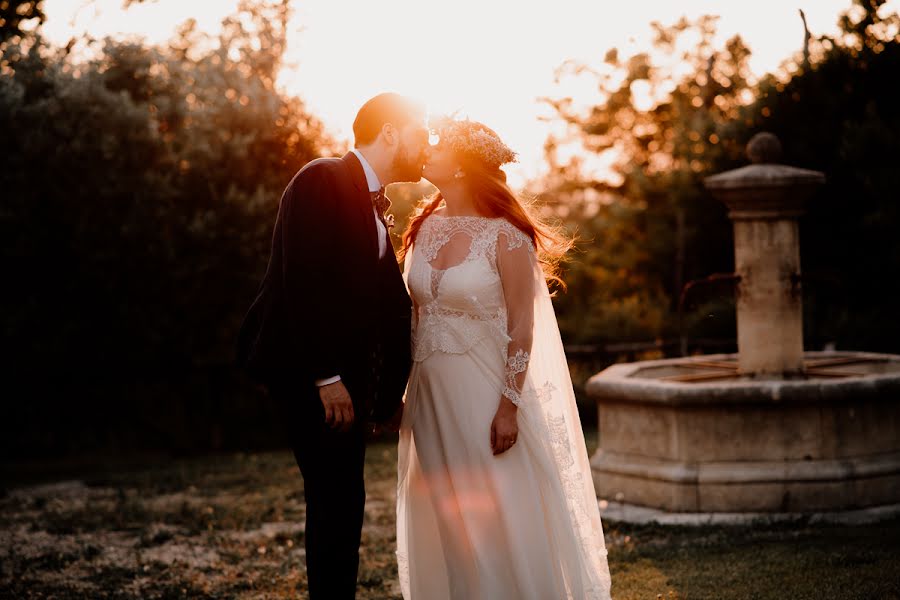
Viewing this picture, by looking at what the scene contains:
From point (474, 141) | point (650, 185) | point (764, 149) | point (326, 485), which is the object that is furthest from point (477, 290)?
point (650, 185)

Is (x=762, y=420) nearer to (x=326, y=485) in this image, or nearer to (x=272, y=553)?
(x=272, y=553)

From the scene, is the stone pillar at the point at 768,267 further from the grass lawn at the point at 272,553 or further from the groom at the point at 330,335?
the groom at the point at 330,335

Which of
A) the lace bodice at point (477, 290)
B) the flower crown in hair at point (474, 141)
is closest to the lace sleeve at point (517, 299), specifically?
the lace bodice at point (477, 290)

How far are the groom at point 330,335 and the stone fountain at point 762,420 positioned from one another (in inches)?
137

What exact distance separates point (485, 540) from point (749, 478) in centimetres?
303

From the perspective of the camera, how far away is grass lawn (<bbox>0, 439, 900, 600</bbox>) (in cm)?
544

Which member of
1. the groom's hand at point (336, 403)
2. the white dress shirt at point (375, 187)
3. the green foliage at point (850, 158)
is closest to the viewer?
the groom's hand at point (336, 403)

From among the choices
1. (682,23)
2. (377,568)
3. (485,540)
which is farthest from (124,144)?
(682,23)

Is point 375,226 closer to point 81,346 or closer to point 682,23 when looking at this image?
point 81,346

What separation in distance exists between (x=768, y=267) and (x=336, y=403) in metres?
4.93

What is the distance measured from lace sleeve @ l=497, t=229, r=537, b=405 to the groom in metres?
0.52

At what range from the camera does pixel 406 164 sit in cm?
432

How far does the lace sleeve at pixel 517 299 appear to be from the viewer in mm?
4461

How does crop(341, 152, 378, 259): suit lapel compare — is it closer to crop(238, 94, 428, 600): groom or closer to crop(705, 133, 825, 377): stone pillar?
crop(238, 94, 428, 600): groom
